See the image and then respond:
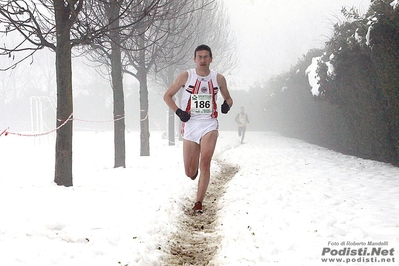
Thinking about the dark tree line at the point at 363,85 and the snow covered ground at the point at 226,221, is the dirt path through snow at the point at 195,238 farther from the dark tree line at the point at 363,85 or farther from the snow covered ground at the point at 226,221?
the dark tree line at the point at 363,85

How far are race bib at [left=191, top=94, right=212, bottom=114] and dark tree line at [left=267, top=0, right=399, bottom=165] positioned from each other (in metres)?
4.34

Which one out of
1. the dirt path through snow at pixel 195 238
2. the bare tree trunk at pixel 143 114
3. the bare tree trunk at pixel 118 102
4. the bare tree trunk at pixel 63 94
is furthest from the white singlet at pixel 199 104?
the bare tree trunk at pixel 143 114

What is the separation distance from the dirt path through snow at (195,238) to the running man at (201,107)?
9.4 inches

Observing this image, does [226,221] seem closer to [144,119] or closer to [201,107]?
[201,107]

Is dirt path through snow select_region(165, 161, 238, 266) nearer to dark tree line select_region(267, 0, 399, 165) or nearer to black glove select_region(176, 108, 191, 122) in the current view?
black glove select_region(176, 108, 191, 122)

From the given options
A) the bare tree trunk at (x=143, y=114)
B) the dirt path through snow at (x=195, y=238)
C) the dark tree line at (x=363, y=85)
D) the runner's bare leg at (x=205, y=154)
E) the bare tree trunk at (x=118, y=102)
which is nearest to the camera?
the dirt path through snow at (x=195, y=238)

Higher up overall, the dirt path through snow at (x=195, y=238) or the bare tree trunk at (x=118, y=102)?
the bare tree trunk at (x=118, y=102)

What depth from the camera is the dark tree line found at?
7160 mm

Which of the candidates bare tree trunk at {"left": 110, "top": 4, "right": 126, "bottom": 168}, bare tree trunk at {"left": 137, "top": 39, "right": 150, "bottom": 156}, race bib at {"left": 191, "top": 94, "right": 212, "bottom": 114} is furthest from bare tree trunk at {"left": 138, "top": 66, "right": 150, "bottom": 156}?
race bib at {"left": 191, "top": 94, "right": 212, "bottom": 114}

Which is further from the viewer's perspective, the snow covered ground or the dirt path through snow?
the dirt path through snow

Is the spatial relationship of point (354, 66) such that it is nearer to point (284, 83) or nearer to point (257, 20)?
point (284, 83)

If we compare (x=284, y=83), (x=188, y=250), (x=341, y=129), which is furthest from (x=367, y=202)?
(x=284, y=83)

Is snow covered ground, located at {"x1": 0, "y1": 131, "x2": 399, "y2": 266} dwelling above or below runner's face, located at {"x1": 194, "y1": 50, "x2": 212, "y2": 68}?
below

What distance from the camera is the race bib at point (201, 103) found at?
4.82m
